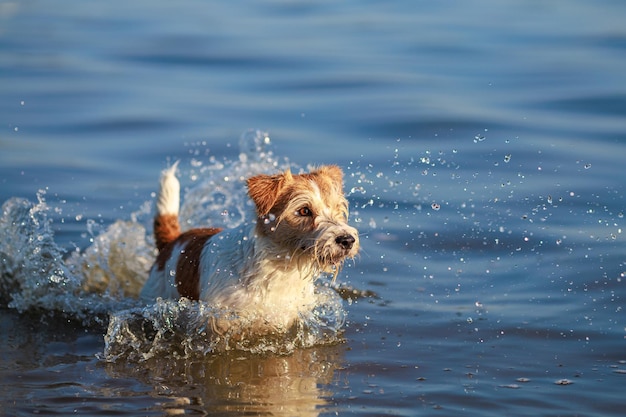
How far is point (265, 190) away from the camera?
5.78m

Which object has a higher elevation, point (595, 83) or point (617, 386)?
point (595, 83)

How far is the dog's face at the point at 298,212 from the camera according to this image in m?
5.68

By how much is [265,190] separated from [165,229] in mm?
1421

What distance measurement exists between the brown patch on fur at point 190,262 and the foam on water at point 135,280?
0.12m

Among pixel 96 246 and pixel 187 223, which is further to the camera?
pixel 187 223

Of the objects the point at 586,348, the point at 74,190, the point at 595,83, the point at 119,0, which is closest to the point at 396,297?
the point at 586,348

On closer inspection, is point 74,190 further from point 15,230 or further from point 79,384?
point 79,384

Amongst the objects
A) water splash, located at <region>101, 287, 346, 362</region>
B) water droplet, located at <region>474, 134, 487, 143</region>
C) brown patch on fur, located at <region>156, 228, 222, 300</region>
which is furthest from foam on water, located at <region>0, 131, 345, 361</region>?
water droplet, located at <region>474, 134, 487, 143</region>

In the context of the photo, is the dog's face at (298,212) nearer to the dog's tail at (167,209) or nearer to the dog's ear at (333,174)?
the dog's ear at (333,174)

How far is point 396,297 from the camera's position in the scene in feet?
23.5

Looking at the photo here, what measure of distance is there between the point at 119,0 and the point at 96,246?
12818 millimetres

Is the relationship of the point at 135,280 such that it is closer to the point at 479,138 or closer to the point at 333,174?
the point at 333,174

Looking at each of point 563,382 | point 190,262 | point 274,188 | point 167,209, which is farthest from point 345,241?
point 167,209

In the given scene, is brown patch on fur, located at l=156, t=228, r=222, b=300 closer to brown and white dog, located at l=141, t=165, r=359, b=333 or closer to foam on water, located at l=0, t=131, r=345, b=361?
brown and white dog, located at l=141, t=165, r=359, b=333
